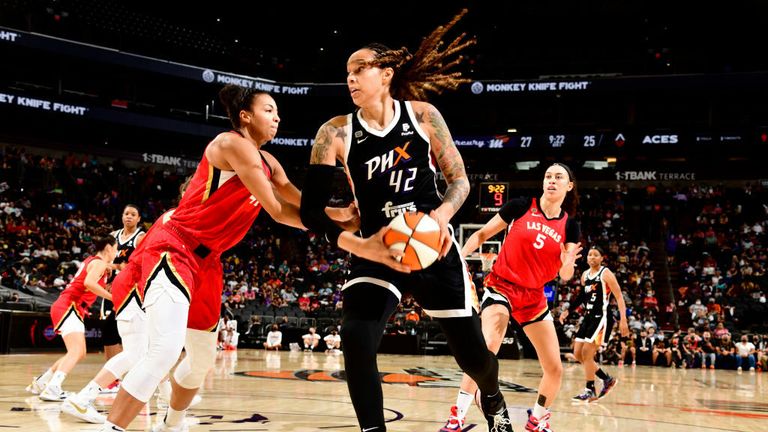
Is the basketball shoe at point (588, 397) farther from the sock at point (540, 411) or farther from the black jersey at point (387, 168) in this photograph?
the black jersey at point (387, 168)

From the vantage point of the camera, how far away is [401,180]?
3.88 meters

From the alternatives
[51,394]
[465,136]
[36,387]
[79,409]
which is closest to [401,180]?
[79,409]

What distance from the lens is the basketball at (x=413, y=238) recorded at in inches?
132

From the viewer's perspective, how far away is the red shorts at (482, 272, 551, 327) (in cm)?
641

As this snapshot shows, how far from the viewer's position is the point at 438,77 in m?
4.18

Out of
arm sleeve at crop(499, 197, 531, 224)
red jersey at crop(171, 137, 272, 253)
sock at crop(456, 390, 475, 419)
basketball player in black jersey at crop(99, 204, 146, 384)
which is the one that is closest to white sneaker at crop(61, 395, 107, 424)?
basketball player in black jersey at crop(99, 204, 146, 384)

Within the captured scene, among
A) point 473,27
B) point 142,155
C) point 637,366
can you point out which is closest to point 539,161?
point 473,27

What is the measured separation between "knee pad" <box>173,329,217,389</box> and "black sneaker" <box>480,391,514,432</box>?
5.58 feet

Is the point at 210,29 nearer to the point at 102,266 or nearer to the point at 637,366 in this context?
Answer: the point at 637,366

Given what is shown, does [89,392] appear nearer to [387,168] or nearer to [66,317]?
[66,317]

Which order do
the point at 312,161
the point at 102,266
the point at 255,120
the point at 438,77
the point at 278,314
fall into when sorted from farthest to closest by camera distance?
the point at 278,314
the point at 102,266
the point at 255,120
the point at 438,77
the point at 312,161

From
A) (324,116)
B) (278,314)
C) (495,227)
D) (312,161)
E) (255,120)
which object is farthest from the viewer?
(324,116)

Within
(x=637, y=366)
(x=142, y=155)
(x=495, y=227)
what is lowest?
(x=637, y=366)

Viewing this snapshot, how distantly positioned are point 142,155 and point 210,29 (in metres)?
6.86
